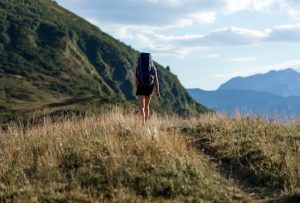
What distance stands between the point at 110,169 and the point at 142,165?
0.58 m

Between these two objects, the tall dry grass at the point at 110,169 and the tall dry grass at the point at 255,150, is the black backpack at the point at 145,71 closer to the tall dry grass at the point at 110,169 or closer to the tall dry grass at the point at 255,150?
the tall dry grass at the point at 255,150

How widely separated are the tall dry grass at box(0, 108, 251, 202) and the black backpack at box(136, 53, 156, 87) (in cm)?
250

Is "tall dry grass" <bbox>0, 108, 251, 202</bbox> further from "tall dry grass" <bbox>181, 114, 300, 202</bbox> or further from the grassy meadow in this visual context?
"tall dry grass" <bbox>181, 114, 300, 202</bbox>

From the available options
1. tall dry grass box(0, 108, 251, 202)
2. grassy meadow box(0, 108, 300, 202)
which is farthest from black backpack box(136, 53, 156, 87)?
tall dry grass box(0, 108, 251, 202)

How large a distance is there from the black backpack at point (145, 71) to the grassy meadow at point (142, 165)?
152 cm

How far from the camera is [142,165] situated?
8844 mm

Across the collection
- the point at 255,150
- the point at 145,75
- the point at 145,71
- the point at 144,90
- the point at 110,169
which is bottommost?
the point at 110,169

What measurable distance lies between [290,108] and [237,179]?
6096 mm

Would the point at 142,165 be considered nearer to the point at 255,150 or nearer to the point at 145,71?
the point at 255,150

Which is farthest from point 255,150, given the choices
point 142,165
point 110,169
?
point 110,169

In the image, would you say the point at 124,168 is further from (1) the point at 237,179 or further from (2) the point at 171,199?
(1) the point at 237,179

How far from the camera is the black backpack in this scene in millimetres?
13305

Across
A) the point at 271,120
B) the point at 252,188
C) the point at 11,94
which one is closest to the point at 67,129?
the point at 252,188

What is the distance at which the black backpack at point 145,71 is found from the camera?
1330 centimetres
